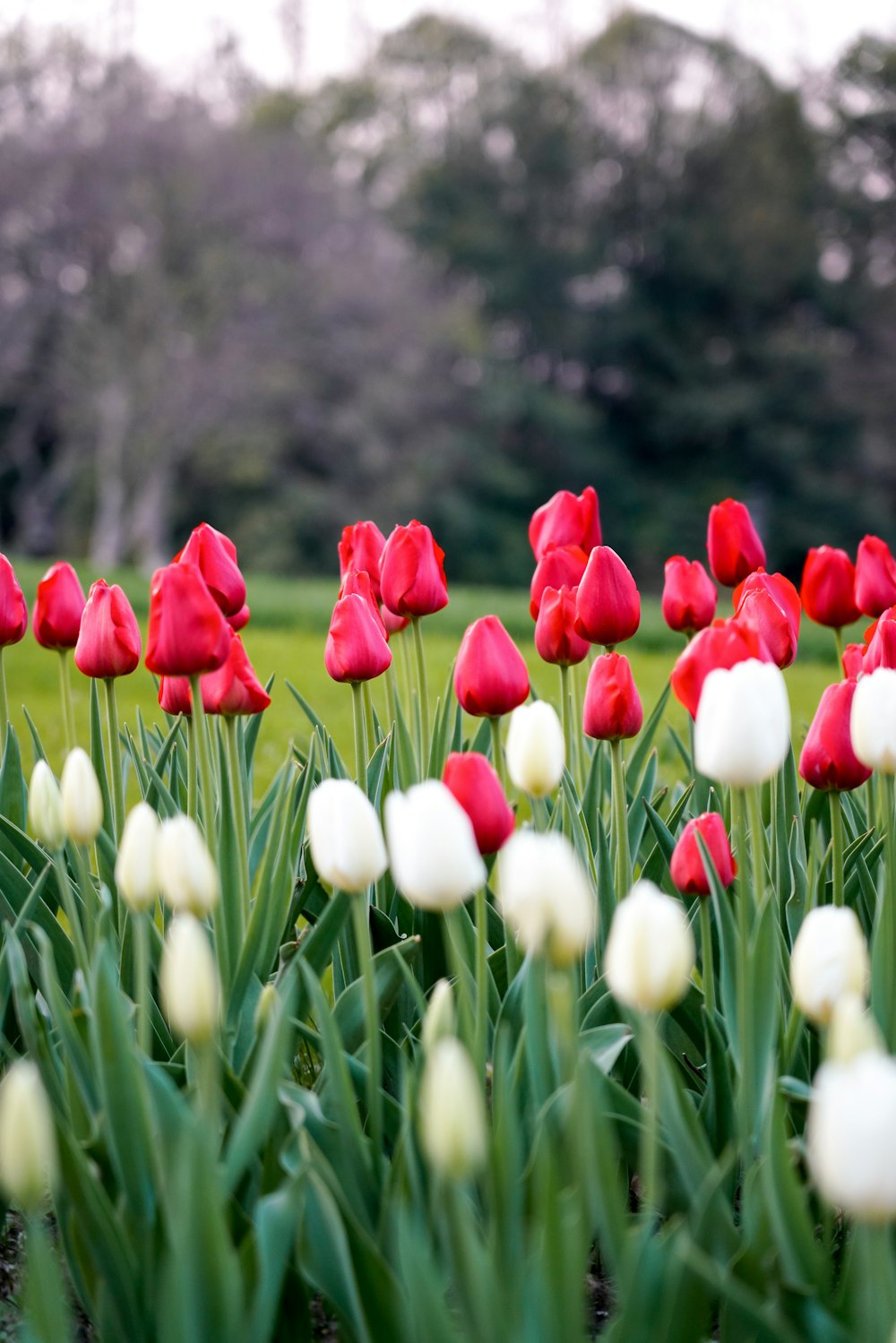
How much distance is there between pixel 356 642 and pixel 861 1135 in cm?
115

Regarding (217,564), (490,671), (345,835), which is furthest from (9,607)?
(345,835)

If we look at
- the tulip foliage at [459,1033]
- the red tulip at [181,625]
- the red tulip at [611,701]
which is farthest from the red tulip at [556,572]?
the red tulip at [181,625]

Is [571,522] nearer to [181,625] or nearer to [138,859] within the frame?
[181,625]

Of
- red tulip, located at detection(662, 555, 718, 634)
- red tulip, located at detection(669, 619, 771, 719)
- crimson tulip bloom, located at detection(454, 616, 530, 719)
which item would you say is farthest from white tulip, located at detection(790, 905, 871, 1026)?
red tulip, located at detection(662, 555, 718, 634)

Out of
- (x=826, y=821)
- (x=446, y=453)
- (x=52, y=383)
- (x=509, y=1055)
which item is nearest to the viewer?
(x=509, y=1055)

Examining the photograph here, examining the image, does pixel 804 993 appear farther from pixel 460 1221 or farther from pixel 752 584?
pixel 752 584

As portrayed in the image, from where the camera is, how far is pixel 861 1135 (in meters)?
0.81

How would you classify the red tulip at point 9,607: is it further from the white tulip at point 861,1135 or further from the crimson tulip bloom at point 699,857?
the white tulip at point 861,1135

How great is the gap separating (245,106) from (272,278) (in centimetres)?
569

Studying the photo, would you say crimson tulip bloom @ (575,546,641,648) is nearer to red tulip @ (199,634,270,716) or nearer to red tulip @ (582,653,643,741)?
red tulip @ (582,653,643,741)

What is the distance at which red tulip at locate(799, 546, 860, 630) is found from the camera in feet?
7.34

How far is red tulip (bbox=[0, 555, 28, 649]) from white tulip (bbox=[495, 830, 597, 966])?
120cm

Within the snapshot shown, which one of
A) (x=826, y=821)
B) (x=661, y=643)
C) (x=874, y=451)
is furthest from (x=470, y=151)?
(x=826, y=821)

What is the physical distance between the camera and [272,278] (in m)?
20.2
